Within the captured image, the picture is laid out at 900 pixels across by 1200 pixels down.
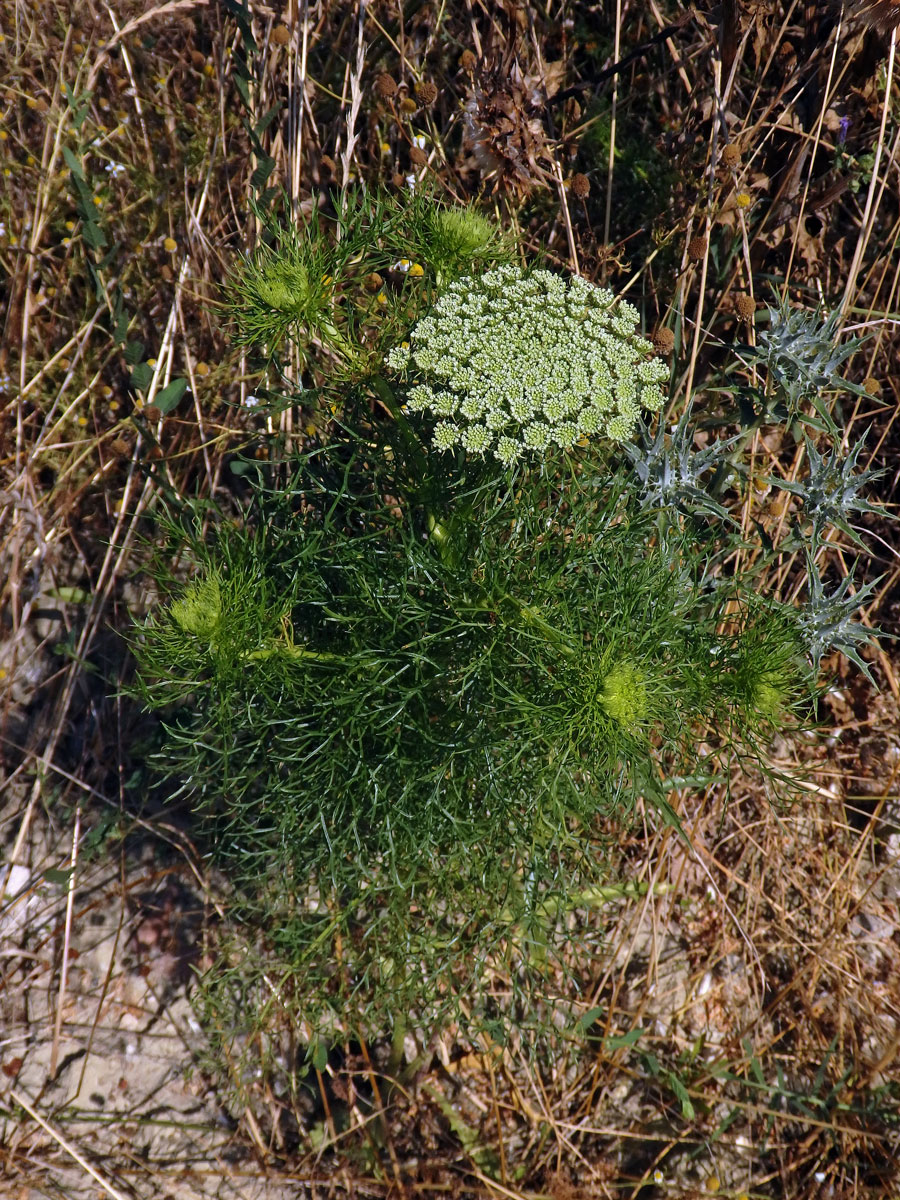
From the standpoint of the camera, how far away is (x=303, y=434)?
3.07 metres

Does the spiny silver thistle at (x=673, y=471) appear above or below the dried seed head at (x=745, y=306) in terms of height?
below

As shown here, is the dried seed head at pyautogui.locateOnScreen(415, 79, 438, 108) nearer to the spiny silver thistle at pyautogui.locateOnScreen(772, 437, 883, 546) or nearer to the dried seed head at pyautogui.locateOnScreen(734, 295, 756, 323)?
the dried seed head at pyautogui.locateOnScreen(734, 295, 756, 323)

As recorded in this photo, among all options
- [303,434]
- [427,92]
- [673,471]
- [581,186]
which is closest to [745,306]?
[581,186]

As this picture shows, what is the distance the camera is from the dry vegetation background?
3.03 m

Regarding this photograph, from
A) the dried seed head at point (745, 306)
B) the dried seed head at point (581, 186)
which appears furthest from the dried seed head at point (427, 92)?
the dried seed head at point (745, 306)

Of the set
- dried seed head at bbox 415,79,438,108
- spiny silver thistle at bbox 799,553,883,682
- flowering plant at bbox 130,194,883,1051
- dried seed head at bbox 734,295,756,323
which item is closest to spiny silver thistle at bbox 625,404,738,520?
flowering plant at bbox 130,194,883,1051

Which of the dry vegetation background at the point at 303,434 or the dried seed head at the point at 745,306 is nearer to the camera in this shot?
the dried seed head at the point at 745,306

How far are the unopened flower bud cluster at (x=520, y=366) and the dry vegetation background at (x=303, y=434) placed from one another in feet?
3.39

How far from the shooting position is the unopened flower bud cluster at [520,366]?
189cm

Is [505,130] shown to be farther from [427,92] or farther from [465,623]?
[465,623]

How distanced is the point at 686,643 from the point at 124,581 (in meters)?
2.26

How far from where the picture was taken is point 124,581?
11.6ft

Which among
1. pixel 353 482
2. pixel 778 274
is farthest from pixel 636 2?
pixel 353 482

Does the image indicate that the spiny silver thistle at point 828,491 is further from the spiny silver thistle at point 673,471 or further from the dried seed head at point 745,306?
the dried seed head at point 745,306
